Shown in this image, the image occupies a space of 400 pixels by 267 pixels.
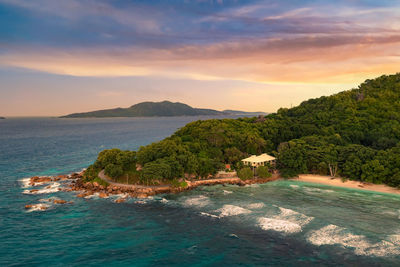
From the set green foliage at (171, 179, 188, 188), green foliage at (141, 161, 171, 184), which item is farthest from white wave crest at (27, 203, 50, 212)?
green foliage at (171, 179, 188, 188)

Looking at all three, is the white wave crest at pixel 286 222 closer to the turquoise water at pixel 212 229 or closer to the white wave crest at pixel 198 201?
the turquoise water at pixel 212 229

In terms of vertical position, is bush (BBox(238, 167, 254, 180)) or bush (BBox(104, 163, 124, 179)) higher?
bush (BBox(104, 163, 124, 179))

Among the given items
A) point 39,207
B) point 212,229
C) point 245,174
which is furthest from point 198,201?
point 39,207

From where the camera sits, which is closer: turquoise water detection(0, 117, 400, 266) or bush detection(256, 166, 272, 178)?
turquoise water detection(0, 117, 400, 266)

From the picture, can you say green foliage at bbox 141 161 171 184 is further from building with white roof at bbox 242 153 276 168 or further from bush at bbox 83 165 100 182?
building with white roof at bbox 242 153 276 168

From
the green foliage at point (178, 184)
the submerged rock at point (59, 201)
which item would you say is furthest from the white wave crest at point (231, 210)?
the submerged rock at point (59, 201)

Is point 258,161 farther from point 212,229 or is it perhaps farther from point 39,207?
point 39,207
